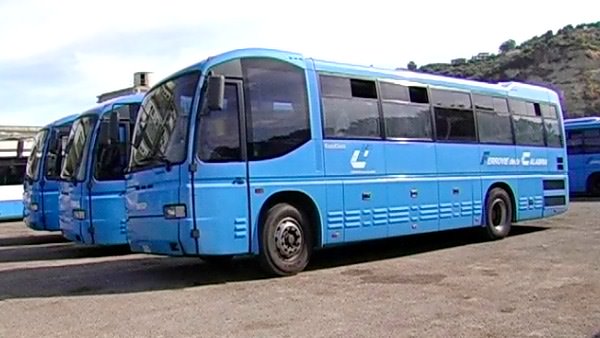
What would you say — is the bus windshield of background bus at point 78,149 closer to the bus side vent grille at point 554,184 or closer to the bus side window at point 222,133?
the bus side window at point 222,133

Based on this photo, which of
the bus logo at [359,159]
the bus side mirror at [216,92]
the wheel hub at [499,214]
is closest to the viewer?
the bus side mirror at [216,92]

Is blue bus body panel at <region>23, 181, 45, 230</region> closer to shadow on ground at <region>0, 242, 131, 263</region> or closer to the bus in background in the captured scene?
shadow on ground at <region>0, 242, 131, 263</region>

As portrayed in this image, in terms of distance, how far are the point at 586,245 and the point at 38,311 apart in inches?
343

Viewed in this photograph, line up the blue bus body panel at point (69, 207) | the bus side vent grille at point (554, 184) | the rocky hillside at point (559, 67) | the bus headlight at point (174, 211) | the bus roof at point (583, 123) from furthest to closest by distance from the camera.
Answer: the rocky hillside at point (559, 67) < the bus roof at point (583, 123) < the bus side vent grille at point (554, 184) < the blue bus body panel at point (69, 207) < the bus headlight at point (174, 211)

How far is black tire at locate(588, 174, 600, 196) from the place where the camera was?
1033 inches

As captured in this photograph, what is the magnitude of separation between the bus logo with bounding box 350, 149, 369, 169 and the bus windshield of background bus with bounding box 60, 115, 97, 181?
5425 millimetres

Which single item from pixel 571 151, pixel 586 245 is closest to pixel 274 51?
pixel 586 245

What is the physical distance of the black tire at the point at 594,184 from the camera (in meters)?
26.2

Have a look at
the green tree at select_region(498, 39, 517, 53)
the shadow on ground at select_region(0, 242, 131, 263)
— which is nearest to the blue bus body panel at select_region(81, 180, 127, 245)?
the shadow on ground at select_region(0, 242, 131, 263)

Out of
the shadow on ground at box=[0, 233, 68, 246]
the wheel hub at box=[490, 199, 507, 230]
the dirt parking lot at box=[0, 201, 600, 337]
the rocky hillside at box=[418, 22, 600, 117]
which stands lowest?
the shadow on ground at box=[0, 233, 68, 246]

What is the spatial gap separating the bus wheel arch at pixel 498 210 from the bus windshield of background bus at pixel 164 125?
663 centimetres

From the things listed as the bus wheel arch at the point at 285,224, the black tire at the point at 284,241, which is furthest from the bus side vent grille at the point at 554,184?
the black tire at the point at 284,241

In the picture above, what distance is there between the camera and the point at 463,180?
12625mm

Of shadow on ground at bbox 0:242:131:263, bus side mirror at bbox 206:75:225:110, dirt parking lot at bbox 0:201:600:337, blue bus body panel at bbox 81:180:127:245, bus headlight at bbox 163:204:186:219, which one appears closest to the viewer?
dirt parking lot at bbox 0:201:600:337
